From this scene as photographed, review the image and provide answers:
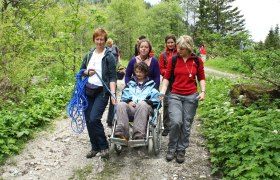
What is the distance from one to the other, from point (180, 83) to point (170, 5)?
42.0 meters

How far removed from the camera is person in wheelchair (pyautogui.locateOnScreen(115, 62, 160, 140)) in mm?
4660

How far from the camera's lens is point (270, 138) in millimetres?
4613

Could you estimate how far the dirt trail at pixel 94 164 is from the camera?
4.66m

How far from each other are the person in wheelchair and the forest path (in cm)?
61

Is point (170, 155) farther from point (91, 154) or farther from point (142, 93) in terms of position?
point (91, 154)

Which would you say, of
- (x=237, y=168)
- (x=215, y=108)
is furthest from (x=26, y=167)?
(x=215, y=108)

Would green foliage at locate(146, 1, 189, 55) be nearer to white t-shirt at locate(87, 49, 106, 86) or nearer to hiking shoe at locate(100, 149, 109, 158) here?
white t-shirt at locate(87, 49, 106, 86)

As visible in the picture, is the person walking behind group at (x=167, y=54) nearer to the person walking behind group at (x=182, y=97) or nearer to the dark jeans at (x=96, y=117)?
the person walking behind group at (x=182, y=97)

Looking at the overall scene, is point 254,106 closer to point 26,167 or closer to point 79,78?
point 79,78

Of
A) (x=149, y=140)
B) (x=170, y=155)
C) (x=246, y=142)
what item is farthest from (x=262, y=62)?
(x=149, y=140)

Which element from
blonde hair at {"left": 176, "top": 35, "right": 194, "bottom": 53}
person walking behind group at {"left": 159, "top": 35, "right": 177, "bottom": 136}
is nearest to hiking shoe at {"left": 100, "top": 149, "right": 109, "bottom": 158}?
person walking behind group at {"left": 159, "top": 35, "right": 177, "bottom": 136}

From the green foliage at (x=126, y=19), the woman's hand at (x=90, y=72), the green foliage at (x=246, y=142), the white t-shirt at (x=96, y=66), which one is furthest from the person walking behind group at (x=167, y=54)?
the green foliage at (x=126, y=19)

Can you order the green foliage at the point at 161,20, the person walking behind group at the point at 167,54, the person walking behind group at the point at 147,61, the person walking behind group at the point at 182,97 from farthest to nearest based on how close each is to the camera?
the green foliage at the point at 161,20 < the person walking behind group at the point at 167,54 < the person walking behind group at the point at 147,61 < the person walking behind group at the point at 182,97

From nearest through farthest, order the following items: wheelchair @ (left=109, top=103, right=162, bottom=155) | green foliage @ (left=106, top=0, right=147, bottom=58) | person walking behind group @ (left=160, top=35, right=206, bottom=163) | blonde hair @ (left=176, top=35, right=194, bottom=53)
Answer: wheelchair @ (left=109, top=103, right=162, bottom=155)
blonde hair @ (left=176, top=35, right=194, bottom=53)
person walking behind group @ (left=160, top=35, right=206, bottom=163)
green foliage @ (left=106, top=0, right=147, bottom=58)
